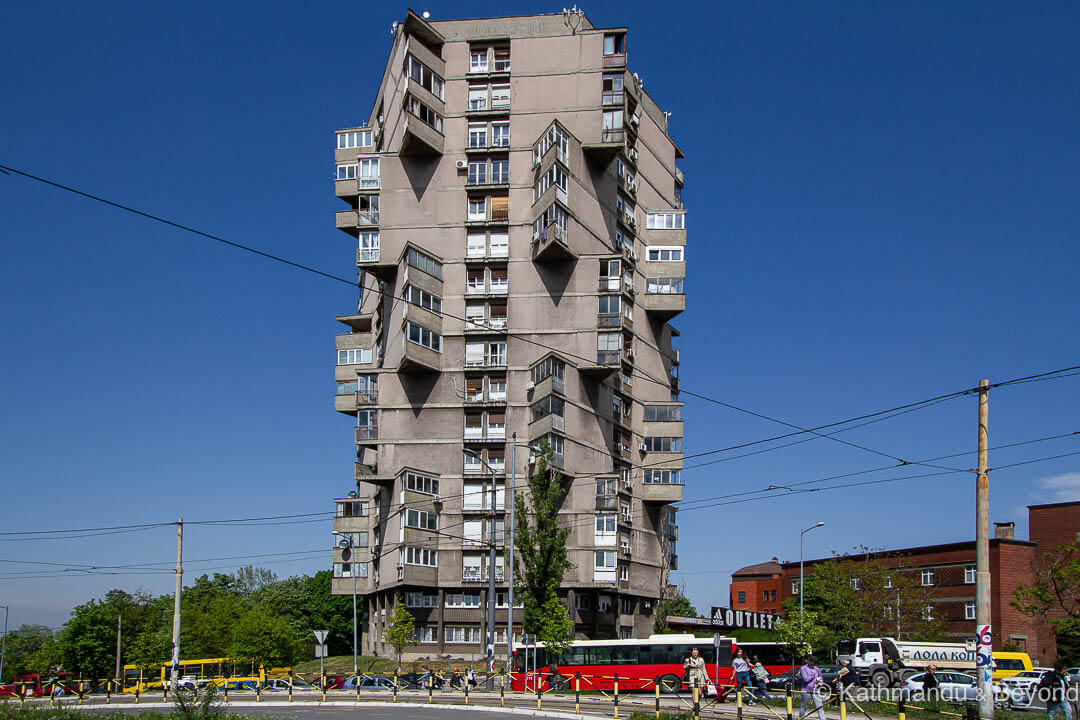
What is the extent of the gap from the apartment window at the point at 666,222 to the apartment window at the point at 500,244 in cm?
1625

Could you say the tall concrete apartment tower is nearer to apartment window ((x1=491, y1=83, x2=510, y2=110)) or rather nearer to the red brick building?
apartment window ((x1=491, y1=83, x2=510, y2=110))

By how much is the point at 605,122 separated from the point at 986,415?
55.0m

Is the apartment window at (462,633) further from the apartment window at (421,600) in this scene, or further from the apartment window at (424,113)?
the apartment window at (424,113)

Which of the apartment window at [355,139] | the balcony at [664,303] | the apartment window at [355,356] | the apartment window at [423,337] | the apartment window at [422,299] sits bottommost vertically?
the apartment window at [423,337]

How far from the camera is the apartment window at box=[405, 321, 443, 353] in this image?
225ft

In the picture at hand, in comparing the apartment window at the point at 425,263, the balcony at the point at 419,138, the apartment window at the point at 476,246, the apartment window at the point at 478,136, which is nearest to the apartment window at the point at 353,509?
the apartment window at the point at 425,263

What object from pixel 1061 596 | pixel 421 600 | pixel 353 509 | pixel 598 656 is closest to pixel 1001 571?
pixel 1061 596

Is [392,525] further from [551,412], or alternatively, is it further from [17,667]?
[17,667]

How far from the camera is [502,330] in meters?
72.2

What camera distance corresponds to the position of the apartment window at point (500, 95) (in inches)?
2990

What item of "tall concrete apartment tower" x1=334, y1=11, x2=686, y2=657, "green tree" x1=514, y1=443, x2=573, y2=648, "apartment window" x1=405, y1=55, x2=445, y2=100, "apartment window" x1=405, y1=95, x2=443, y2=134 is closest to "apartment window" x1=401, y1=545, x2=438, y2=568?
"tall concrete apartment tower" x1=334, y1=11, x2=686, y2=657

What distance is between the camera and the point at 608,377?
74938mm

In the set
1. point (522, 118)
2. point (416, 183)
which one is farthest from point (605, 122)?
point (416, 183)

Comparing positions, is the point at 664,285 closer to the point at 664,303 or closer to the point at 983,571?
the point at 664,303
